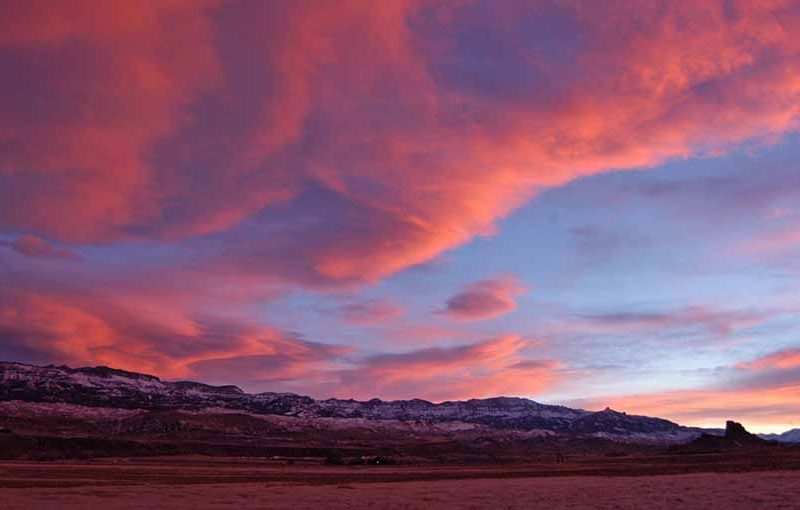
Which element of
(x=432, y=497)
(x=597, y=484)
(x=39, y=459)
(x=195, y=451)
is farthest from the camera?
(x=195, y=451)

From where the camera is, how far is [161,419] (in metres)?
183

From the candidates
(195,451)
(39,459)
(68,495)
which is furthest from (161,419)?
(68,495)

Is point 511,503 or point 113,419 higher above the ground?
point 113,419

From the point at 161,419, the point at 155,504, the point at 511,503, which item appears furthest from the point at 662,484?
the point at 161,419

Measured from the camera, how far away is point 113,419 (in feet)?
642

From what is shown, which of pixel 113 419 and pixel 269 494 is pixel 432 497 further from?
pixel 113 419

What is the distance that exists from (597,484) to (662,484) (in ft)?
11.4

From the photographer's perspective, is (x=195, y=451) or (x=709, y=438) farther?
(x=709, y=438)

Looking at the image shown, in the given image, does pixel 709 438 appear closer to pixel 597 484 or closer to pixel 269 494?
pixel 597 484

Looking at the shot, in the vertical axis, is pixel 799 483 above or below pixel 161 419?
below

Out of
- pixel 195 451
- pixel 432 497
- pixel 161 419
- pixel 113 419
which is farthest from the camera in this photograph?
pixel 113 419

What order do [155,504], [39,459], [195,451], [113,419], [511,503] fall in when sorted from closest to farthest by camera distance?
[155,504] < [511,503] < [39,459] < [195,451] < [113,419]

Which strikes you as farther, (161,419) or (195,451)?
(161,419)

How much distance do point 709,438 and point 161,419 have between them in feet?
442
